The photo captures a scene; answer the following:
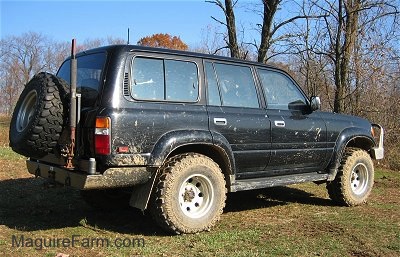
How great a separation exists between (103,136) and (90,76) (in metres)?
0.86

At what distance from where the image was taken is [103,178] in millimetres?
4410

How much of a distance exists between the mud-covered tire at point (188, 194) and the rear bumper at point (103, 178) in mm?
260

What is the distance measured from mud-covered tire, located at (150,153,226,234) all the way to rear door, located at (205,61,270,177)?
0.43 m

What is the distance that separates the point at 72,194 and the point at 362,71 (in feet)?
31.0

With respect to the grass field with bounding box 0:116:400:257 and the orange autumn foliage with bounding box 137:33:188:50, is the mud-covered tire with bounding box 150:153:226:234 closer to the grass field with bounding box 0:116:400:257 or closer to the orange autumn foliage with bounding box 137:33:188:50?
the grass field with bounding box 0:116:400:257

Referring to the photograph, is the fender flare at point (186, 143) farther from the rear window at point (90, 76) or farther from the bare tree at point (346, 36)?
the bare tree at point (346, 36)

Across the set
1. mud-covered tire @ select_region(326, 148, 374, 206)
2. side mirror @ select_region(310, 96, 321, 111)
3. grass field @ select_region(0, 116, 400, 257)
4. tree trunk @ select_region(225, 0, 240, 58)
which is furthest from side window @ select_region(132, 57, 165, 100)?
tree trunk @ select_region(225, 0, 240, 58)

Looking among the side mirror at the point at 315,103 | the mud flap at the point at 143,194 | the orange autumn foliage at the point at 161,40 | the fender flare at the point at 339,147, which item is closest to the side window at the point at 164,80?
the mud flap at the point at 143,194

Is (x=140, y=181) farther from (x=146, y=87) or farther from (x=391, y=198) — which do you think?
(x=391, y=198)

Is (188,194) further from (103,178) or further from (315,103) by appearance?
(315,103)

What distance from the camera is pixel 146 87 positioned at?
188 inches

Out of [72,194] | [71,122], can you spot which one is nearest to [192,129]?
[71,122]

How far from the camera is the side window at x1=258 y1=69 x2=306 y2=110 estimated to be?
6027 mm

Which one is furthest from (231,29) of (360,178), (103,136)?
(103,136)
